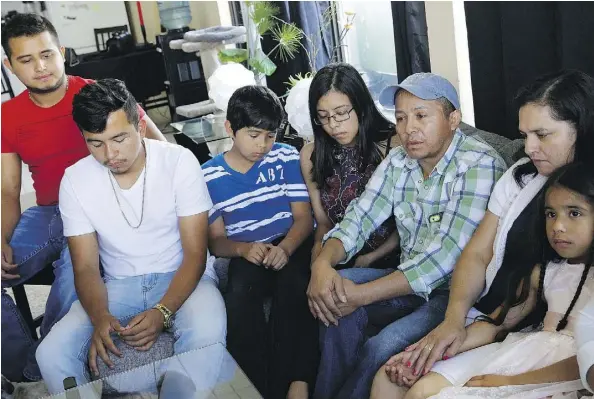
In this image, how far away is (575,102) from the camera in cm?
141

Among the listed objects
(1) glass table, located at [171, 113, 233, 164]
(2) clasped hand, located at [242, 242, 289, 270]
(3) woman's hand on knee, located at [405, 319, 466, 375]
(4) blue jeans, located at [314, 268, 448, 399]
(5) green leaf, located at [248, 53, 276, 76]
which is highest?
(5) green leaf, located at [248, 53, 276, 76]

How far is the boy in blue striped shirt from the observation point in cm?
192

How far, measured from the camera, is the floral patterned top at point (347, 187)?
2.04 meters

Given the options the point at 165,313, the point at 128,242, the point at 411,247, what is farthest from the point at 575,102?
the point at 128,242

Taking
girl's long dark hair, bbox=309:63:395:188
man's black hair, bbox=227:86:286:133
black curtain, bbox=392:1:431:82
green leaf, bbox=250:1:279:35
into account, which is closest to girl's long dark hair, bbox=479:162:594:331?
girl's long dark hair, bbox=309:63:395:188

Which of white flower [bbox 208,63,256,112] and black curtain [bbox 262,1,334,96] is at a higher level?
black curtain [bbox 262,1,334,96]

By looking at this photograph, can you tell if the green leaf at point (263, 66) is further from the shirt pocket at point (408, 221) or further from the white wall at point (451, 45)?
the shirt pocket at point (408, 221)

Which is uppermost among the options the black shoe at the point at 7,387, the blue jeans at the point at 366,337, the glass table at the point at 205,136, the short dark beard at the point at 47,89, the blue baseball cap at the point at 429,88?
the short dark beard at the point at 47,89

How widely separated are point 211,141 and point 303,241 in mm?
1411

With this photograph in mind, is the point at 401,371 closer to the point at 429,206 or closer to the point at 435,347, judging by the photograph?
the point at 435,347

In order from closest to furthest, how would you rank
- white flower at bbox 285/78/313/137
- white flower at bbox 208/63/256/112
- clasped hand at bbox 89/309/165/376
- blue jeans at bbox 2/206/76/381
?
clasped hand at bbox 89/309/165/376, blue jeans at bbox 2/206/76/381, white flower at bbox 285/78/313/137, white flower at bbox 208/63/256/112

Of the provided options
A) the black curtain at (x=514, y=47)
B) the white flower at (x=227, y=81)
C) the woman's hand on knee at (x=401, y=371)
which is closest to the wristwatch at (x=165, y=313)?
the woman's hand on knee at (x=401, y=371)

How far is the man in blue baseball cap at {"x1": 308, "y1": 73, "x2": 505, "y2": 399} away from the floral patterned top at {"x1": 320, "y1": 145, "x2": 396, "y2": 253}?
6.5 inches

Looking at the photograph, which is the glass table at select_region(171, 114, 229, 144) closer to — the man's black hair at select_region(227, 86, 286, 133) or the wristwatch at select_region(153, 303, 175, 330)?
the man's black hair at select_region(227, 86, 286, 133)
